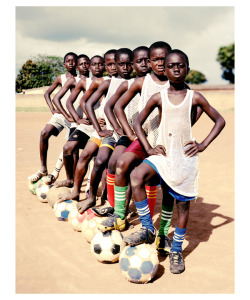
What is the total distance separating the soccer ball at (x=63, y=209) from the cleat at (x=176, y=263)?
2.19 m

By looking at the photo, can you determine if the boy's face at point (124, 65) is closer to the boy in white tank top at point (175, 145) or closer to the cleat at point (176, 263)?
the boy in white tank top at point (175, 145)

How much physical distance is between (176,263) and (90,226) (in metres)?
1.47

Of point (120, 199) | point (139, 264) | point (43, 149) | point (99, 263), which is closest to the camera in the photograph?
point (139, 264)

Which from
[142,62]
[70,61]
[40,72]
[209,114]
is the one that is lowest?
[209,114]

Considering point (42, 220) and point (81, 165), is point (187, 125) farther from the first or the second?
point (42, 220)

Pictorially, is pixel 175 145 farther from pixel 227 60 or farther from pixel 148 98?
pixel 227 60

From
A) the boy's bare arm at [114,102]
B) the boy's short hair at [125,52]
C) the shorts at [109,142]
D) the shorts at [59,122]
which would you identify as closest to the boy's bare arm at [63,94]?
the shorts at [59,122]

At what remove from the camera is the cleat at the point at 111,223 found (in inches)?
179

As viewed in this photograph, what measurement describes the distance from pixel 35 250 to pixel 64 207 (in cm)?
119

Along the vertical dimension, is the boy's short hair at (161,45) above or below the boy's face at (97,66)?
below

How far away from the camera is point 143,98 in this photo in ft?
15.6

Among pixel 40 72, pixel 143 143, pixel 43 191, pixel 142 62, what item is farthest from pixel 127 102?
pixel 40 72

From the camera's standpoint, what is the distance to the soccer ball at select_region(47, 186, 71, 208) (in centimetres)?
647

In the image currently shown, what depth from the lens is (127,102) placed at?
4.95 meters
